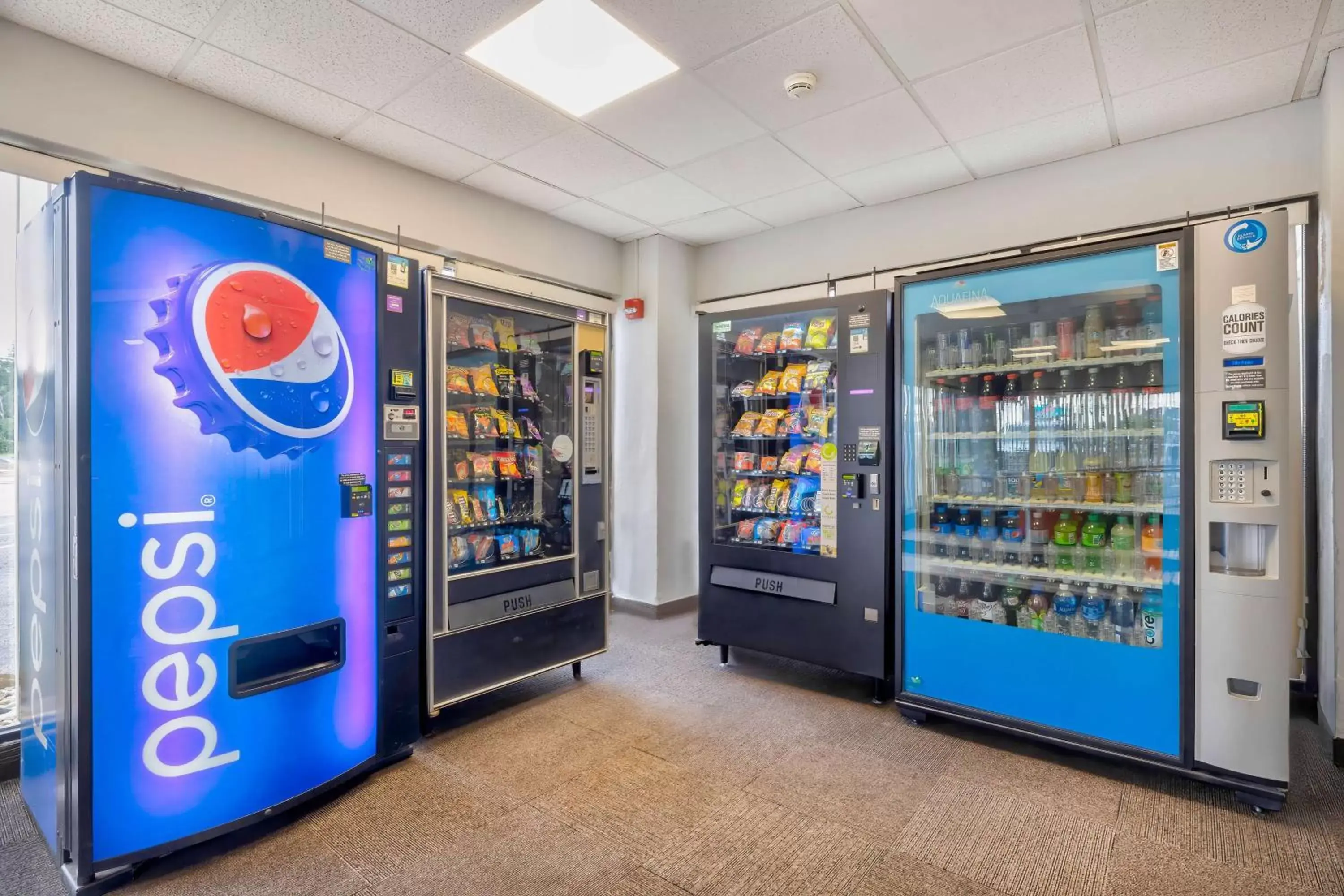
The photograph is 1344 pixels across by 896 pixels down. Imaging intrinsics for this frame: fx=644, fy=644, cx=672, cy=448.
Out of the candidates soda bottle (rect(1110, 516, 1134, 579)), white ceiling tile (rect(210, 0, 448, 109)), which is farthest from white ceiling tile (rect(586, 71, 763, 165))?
soda bottle (rect(1110, 516, 1134, 579))

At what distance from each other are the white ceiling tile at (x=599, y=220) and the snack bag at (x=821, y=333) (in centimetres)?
177

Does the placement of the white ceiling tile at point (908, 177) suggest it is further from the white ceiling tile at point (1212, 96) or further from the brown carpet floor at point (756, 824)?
the brown carpet floor at point (756, 824)

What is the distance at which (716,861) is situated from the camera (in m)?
2.02

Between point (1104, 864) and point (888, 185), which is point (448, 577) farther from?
point (888, 185)

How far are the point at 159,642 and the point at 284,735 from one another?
52 cm

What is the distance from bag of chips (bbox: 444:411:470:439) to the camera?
2971 mm

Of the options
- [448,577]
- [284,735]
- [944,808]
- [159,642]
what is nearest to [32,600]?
[159,642]

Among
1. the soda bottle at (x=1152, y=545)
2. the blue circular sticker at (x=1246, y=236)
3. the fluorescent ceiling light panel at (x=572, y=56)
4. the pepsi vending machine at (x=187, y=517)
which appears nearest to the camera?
the pepsi vending machine at (x=187, y=517)

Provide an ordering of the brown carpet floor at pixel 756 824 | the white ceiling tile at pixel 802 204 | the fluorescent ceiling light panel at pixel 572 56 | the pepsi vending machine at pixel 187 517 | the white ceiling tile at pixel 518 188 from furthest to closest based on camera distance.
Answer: the white ceiling tile at pixel 802 204
the white ceiling tile at pixel 518 188
the fluorescent ceiling light panel at pixel 572 56
the brown carpet floor at pixel 756 824
the pepsi vending machine at pixel 187 517

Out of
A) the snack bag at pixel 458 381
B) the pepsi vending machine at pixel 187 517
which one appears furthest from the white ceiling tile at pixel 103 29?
the snack bag at pixel 458 381

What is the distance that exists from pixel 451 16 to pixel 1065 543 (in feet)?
10.7

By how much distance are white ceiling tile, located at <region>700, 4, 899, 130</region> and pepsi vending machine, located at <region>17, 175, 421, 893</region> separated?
5.60ft

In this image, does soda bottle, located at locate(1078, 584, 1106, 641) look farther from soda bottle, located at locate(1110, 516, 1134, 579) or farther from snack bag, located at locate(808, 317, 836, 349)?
snack bag, located at locate(808, 317, 836, 349)

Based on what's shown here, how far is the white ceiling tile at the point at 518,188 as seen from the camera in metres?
3.82
